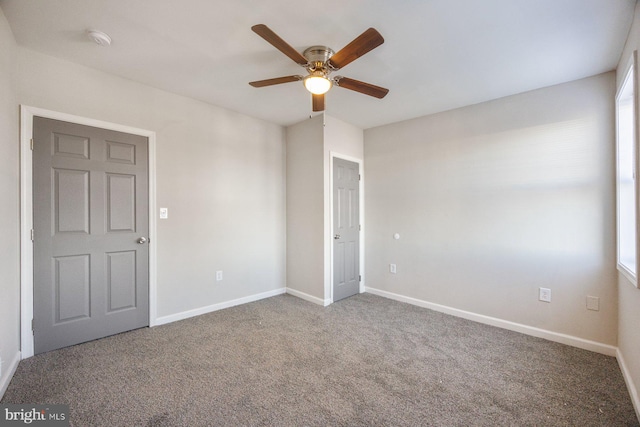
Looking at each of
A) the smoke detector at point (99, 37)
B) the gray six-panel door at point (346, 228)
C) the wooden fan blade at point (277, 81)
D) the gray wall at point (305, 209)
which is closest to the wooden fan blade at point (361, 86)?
the wooden fan blade at point (277, 81)

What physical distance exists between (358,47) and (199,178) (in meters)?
2.35

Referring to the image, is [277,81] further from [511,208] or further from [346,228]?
[511,208]

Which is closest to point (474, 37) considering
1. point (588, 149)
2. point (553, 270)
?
point (588, 149)

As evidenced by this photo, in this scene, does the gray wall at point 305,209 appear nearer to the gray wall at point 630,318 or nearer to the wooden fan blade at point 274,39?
the wooden fan blade at point 274,39

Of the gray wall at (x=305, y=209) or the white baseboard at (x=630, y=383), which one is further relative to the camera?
the gray wall at (x=305, y=209)

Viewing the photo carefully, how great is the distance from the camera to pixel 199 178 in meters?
3.28

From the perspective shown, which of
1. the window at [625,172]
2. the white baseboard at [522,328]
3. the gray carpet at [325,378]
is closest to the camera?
the gray carpet at [325,378]

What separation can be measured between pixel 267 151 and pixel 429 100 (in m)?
2.19

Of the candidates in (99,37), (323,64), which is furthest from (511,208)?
(99,37)

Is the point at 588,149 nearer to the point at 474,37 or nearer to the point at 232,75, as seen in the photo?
the point at 474,37

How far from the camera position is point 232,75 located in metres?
2.63

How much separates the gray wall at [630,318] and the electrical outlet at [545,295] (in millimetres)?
477

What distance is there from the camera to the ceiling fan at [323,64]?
1725 mm

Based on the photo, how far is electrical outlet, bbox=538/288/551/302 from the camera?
8.97ft
